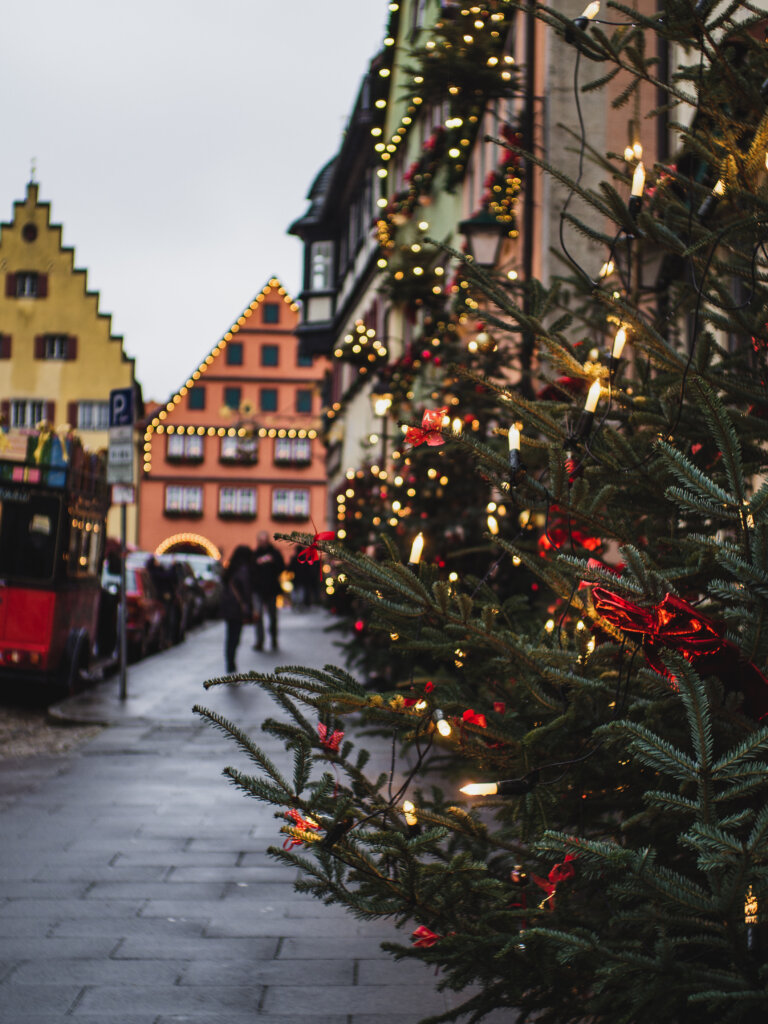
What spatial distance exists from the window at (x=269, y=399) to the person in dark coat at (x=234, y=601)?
1799 inches

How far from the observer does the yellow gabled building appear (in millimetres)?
51656

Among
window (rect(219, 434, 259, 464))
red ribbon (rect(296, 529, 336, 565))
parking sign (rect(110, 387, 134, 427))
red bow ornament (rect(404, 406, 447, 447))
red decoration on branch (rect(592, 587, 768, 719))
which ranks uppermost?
window (rect(219, 434, 259, 464))

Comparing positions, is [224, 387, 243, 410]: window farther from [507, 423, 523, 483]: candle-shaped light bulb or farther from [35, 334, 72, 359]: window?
[507, 423, 523, 483]: candle-shaped light bulb

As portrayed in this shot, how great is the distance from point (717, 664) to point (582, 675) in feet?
2.19

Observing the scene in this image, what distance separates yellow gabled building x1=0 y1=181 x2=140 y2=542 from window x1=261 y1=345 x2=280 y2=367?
11556 millimetres

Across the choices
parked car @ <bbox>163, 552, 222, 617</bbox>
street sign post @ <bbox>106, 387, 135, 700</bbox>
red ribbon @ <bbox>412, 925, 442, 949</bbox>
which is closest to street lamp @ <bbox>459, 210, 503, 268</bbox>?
street sign post @ <bbox>106, 387, 135, 700</bbox>

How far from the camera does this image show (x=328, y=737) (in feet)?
11.6

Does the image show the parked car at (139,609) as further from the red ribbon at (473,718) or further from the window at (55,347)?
the window at (55,347)

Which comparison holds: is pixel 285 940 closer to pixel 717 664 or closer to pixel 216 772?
pixel 717 664

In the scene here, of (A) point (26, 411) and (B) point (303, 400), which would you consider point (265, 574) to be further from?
(B) point (303, 400)

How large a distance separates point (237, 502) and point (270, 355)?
7.32 metres

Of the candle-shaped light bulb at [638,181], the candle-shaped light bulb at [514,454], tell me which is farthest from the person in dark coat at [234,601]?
the candle-shaped light bulb at [514,454]

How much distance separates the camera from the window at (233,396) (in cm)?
6203

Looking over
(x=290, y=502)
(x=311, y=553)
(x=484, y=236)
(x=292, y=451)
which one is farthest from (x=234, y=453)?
(x=311, y=553)
